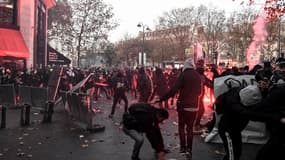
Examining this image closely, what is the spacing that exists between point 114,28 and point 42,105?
28521mm

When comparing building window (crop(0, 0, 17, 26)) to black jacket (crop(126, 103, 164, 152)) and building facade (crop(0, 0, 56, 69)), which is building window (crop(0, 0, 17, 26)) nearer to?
building facade (crop(0, 0, 56, 69))

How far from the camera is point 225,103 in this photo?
5.45 meters

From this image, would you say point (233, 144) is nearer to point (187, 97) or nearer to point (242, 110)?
point (242, 110)

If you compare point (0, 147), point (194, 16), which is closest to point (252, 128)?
point (0, 147)

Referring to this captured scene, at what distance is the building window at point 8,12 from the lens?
82.8 feet

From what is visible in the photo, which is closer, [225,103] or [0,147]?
[225,103]

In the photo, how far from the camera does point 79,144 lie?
8.50 metres

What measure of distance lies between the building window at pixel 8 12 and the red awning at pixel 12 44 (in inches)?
24.6

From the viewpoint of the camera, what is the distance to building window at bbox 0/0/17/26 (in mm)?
25234

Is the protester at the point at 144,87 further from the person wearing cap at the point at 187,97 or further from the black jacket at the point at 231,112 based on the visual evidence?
the black jacket at the point at 231,112

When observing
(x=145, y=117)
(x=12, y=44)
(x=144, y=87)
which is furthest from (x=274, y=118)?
(x=12, y=44)

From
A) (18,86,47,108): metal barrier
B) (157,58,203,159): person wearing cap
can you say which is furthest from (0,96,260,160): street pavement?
(18,86,47,108): metal barrier

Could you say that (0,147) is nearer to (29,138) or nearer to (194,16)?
(29,138)

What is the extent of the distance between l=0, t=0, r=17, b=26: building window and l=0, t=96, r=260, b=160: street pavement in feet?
50.1
